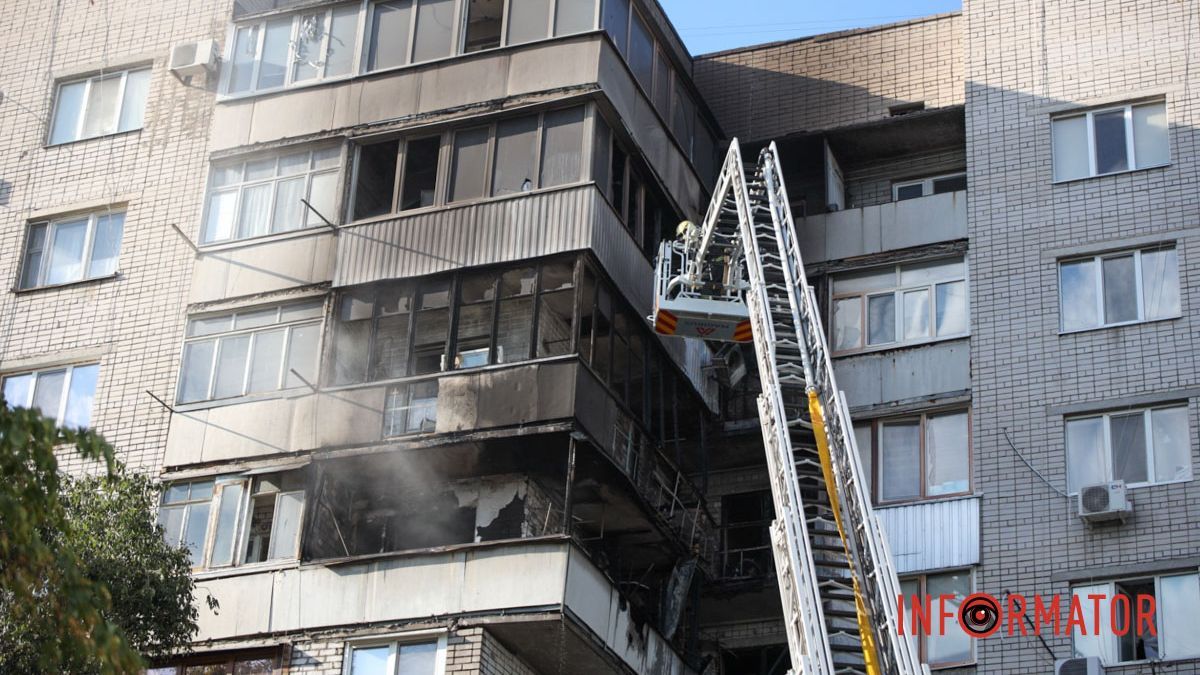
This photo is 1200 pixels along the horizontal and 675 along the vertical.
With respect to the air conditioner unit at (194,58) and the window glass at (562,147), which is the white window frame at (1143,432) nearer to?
the window glass at (562,147)

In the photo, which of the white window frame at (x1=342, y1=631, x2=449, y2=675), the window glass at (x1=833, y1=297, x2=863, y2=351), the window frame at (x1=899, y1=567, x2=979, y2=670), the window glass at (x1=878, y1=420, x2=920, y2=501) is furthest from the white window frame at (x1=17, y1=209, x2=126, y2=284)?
the window frame at (x1=899, y1=567, x2=979, y2=670)

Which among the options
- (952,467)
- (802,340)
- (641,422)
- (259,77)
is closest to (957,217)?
(952,467)

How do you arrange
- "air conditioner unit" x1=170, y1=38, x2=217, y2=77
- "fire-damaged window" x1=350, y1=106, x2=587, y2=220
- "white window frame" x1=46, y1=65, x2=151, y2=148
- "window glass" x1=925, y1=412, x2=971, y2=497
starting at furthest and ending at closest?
"white window frame" x1=46, y1=65, x2=151, y2=148, "air conditioner unit" x1=170, y1=38, x2=217, y2=77, "window glass" x1=925, y1=412, x2=971, y2=497, "fire-damaged window" x1=350, y1=106, x2=587, y2=220

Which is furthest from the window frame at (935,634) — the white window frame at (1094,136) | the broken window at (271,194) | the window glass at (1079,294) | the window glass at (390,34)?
the window glass at (390,34)

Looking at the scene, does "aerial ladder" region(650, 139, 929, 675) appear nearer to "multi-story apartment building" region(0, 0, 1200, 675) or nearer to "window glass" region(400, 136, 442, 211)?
"multi-story apartment building" region(0, 0, 1200, 675)

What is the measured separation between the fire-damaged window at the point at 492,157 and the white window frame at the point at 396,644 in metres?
6.82

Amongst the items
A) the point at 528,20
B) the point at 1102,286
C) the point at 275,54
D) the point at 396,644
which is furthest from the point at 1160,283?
the point at 275,54

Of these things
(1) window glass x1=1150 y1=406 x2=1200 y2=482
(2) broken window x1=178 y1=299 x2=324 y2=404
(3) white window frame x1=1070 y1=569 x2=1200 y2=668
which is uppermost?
(2) broken window x1=178 y1=299 x2=324 y2=404

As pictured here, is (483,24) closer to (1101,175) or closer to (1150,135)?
(1101,175)

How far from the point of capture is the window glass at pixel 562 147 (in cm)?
2758

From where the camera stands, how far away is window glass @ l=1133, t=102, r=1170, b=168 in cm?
2928

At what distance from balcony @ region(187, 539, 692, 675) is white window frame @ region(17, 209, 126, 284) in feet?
23.7

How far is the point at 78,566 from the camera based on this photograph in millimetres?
15109

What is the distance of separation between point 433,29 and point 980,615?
1252 centimetres
